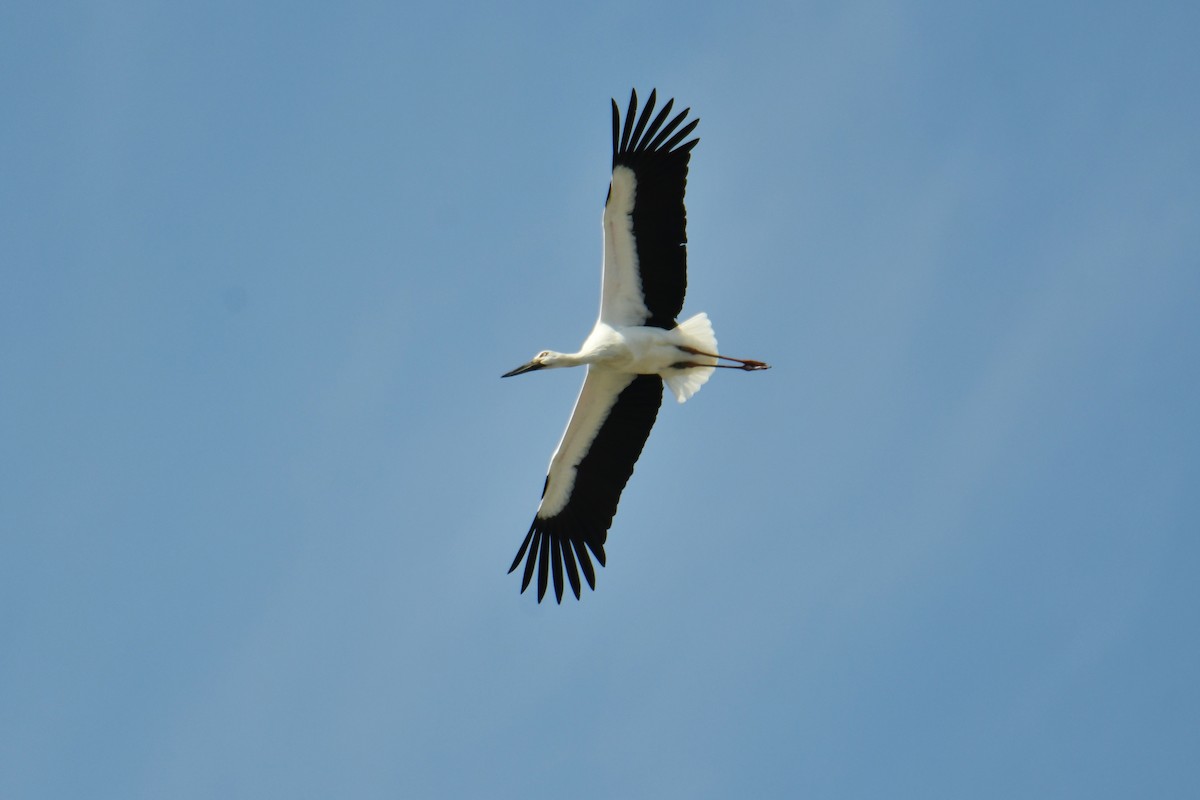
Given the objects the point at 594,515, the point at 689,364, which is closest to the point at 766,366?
the point at 689,364

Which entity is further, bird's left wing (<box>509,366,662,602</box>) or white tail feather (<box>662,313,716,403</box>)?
bird's left wing (<box>509,366,662,602</box>)

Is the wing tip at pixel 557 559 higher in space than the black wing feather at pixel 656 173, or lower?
lower

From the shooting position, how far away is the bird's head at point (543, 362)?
16.6 metres

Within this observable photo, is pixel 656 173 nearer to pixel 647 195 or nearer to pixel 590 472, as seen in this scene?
pixel 647 195

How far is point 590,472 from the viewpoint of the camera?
16.7 metres

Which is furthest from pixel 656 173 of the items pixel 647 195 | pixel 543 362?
pixel 543 362

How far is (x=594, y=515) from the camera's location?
16609 mm

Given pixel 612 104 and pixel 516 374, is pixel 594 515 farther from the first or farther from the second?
pixel 612 104

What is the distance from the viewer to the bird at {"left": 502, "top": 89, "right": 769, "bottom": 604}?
1570 centimetres

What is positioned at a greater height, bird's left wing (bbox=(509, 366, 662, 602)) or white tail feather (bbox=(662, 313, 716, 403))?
white tail feather (bbox=(662, 313, 716, 403))

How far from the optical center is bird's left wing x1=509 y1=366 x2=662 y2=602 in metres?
16.5

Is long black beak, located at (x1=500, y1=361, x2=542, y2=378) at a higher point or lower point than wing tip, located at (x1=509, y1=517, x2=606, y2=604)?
higher

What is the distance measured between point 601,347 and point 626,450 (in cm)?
113

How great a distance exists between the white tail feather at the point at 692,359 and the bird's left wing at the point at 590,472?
0.69ft
